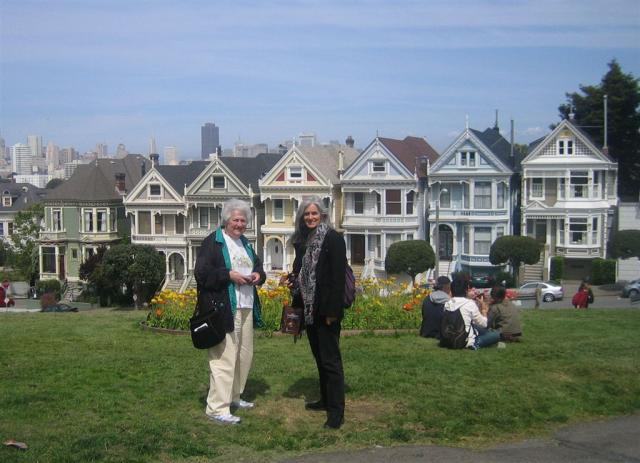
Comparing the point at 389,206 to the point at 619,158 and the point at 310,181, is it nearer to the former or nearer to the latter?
the point at 310,181

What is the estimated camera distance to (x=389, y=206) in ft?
169

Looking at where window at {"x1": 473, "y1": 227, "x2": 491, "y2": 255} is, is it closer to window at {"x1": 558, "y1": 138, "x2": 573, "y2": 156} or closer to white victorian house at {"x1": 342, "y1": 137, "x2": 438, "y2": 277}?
white victorian house at {"x1": 342, "y1": 137, "x2": 438, "y2": 277}

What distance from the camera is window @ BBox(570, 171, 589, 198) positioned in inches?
1932

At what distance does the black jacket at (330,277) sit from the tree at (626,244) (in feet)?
137

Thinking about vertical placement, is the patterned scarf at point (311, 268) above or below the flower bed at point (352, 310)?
above

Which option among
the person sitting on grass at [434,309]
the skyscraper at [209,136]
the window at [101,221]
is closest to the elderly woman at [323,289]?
the person sitting on grass at [434,309]

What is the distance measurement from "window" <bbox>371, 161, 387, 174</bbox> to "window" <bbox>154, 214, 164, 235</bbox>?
16.4 metres

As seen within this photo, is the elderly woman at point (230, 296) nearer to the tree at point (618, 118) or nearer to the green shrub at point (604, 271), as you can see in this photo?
the green shrub at point (604, 271)

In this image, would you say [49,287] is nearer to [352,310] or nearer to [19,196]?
[19,196]

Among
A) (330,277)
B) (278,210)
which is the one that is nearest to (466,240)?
(278,210)

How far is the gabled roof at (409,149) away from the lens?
170 ft

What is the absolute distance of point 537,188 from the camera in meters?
50.2

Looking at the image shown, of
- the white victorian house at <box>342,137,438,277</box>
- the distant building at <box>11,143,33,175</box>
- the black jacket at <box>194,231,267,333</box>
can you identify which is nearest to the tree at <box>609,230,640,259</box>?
the white victorian house at <box>342,137,438,277</box>

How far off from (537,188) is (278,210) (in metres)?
17.1
